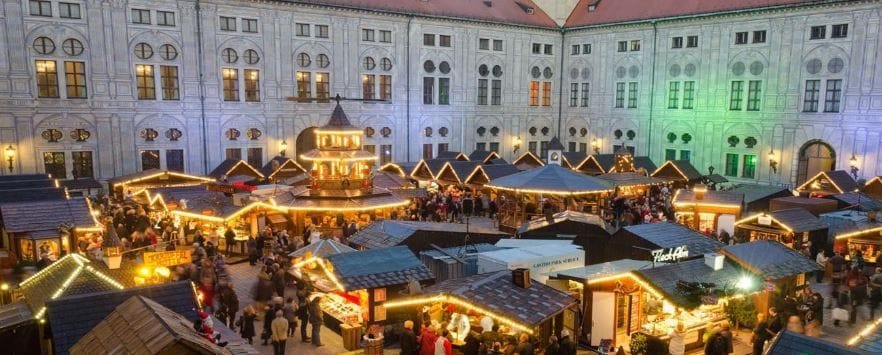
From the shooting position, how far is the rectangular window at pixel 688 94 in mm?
37656

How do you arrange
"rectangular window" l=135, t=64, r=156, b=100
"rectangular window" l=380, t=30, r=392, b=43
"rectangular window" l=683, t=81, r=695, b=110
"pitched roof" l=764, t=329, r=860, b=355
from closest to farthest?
"pitched roof" l=764, t=329, r=860, b=355 < "rectangular window" l=135, t=64, r=156, b=100 < "rectangular window" l=683, t=81, r=695, b=110 < "rectangular window" l=380, t=30, r=392, b=43

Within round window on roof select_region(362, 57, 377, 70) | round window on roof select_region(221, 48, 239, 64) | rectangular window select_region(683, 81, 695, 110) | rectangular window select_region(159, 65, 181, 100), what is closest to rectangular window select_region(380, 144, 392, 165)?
round window on roof select_region(362, 57, 377, 70)

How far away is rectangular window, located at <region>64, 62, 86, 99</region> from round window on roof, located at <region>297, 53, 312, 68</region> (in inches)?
407

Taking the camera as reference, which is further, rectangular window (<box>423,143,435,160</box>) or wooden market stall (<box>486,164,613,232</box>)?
rectangular window (<box>423,143,435,160</box>)

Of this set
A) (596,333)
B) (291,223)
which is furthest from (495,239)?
(291,223)

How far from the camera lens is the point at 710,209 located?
73.4 ft

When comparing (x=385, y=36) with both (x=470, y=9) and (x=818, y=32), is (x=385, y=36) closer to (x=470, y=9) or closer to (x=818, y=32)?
(x=470, y=9)

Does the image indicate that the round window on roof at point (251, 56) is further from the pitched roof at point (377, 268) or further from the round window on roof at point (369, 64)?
the pitched roof at point (377, 268)

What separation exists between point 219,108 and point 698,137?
26322mm

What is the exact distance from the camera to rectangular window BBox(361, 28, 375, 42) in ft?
123

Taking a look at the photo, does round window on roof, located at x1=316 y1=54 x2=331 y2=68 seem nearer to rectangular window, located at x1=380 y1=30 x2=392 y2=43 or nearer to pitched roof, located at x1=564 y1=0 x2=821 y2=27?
rectangular window, located at x1=380 y1=30 x2=392 y2=43

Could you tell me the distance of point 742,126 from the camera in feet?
117

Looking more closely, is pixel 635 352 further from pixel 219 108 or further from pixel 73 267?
pixel 219 108

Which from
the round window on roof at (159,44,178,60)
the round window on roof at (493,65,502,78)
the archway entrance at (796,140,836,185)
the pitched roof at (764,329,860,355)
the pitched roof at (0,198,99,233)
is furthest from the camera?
the round window on roof at (493,65,502,78)
